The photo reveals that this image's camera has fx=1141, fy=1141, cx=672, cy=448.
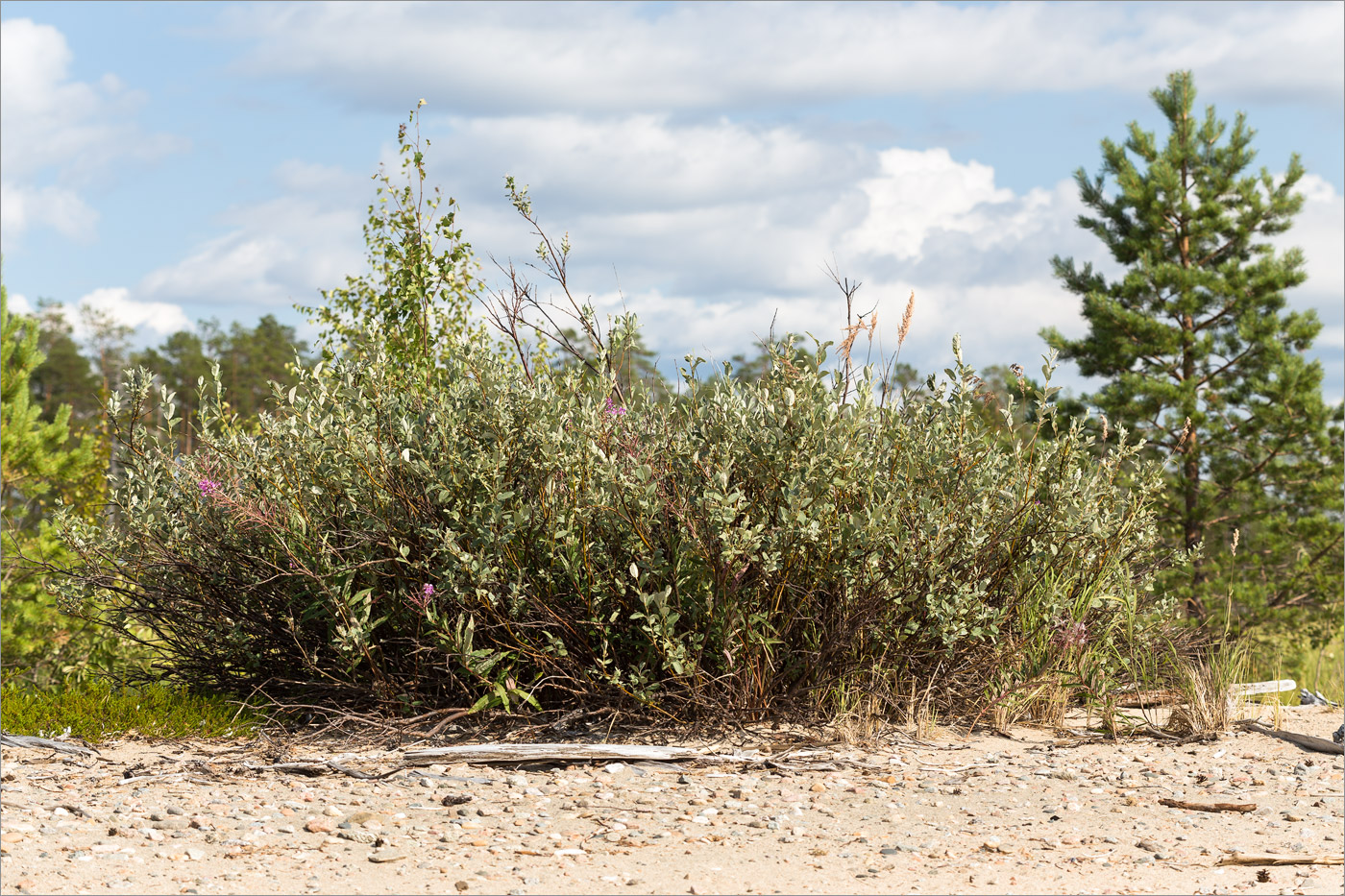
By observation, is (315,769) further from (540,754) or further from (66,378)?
(66,378)

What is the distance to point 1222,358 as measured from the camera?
12242mm

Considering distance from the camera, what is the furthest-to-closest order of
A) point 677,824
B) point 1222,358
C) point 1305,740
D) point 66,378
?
point 66,378, point 1222,358, point 1305,740, point 677,824

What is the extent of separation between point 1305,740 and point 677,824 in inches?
141

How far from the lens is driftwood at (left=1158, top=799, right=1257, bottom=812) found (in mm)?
4668

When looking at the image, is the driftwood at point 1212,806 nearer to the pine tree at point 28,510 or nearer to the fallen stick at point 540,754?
the fallen stick at point 540,754

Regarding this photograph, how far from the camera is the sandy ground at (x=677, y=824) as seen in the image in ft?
12.2

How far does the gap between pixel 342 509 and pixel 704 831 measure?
2568 millimetres

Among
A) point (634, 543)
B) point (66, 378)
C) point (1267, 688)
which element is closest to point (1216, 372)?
point (1267, 688)

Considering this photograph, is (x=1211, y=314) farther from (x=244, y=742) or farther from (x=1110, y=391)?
(x=244, y=742)

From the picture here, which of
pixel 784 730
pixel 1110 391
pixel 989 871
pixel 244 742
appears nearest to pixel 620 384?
pixel 784 730

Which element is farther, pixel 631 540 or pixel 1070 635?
pixel 1070 635

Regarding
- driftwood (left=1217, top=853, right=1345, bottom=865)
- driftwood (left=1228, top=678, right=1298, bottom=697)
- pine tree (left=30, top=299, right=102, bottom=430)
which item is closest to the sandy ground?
driftwood (left=1217, top=853, right=1345, bottom=865)

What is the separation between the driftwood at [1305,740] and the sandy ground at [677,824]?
0.31 m

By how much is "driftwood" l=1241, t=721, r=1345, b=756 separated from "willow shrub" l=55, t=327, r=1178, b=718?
109 cm
